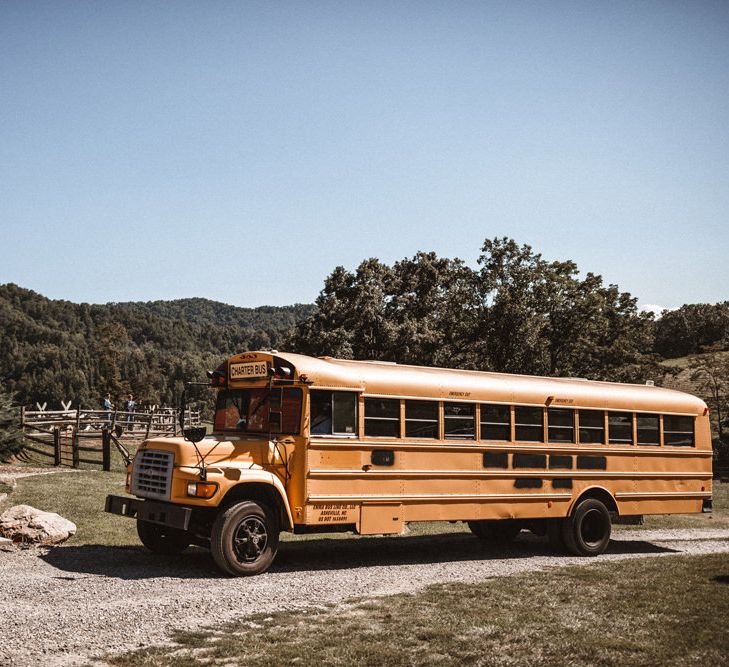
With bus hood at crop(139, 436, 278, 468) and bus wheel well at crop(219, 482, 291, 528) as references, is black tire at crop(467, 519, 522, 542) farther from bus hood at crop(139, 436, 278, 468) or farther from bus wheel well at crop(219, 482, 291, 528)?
bus hood at crop(139, 436, 278, 468)

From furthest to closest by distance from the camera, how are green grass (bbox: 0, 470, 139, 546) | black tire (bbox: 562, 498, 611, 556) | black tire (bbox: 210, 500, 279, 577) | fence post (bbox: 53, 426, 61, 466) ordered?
fence post (bbox: 53, 426, 61, 466) < black tire (bbox: 562, 498, 611, 556) < green grass (bbox: 0, 470, 139, 546) < black tire (bbox: 210, 500, 279, 577)

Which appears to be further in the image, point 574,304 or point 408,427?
point 574,304

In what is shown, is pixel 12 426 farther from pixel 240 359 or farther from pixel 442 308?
pixel 442 308

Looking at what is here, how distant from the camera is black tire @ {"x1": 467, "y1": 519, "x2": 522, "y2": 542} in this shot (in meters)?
14.4

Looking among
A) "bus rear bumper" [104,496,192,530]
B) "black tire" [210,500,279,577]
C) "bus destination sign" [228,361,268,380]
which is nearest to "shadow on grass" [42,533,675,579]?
"black tire" [210,500,279,577]

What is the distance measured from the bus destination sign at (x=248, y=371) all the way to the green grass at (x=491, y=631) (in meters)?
3.60

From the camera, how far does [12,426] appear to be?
24766 millimetres

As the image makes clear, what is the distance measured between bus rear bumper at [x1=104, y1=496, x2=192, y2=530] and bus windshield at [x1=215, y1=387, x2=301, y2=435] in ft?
5.29

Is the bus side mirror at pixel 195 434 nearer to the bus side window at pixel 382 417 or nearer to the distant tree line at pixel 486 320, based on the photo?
the bus side window at pixel 382 417

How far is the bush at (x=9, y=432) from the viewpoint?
2394 cm

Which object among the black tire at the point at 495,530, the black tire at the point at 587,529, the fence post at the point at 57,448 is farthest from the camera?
the fence post at the point at 57,448

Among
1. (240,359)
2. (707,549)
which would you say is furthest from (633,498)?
(240,359)

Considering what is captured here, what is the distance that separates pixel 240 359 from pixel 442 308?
3695 centimetres

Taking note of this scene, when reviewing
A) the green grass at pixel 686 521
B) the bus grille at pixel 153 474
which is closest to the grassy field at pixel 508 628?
the bus grille at pixel 153 474
